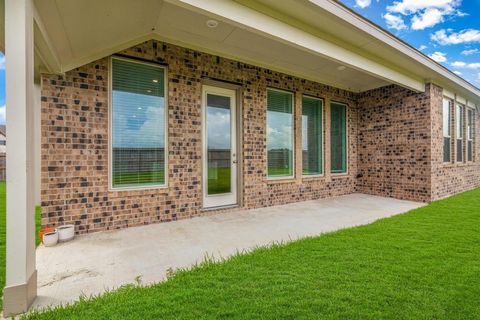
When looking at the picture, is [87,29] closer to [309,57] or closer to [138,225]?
[138,225]

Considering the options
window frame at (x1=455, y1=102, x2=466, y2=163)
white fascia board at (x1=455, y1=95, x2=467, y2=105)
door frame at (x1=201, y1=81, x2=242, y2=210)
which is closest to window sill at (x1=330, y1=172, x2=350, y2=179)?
door frame at (x1=201, y1=81, x2=242, y2=210)

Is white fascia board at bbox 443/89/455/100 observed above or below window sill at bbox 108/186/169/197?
above

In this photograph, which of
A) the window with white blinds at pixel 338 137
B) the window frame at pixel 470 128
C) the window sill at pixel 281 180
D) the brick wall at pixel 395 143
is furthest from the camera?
the window frame at pixel 470 128

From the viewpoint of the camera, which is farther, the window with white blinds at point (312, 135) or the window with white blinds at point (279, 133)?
the window with white blinds at point (312, 135)

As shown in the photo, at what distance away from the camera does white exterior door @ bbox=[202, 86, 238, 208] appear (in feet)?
15.6

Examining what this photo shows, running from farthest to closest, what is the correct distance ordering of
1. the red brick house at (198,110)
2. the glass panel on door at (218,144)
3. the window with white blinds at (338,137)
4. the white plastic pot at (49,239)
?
1. the window with white blinds at (338,137)
2. the glass panel on door at (218,144)
3. the white plastic pot at (49,239)
4. the red brick house at (198,110)

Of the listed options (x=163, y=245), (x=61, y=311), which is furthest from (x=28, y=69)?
(x=163, y=245)

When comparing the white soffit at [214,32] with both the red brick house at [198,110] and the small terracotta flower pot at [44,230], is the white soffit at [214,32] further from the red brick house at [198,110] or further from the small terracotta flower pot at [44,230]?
the small terracotta flower pot at [44,230]

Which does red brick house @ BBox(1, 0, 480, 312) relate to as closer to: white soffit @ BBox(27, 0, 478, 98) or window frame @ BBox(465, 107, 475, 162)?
white soffit @ BBox(27, 0, 478, 98)

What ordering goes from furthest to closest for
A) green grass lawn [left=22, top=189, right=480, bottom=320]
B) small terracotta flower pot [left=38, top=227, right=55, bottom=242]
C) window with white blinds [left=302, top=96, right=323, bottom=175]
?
window with white blinds [left=302, top=96, right=323, bottom=175] → small terracotta flower pot [left=38, top=227, right=55, bottom=242] → green grass lawn [left=22, top=189, right=480, bottom=320]

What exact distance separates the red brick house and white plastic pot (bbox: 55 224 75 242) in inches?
8.0

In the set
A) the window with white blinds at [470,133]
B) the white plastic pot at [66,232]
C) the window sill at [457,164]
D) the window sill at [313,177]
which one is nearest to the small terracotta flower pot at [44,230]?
the white plastic pot at [66,232]

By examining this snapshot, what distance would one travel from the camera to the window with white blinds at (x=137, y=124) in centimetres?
385

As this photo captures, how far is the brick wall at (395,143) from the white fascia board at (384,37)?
0.69m
